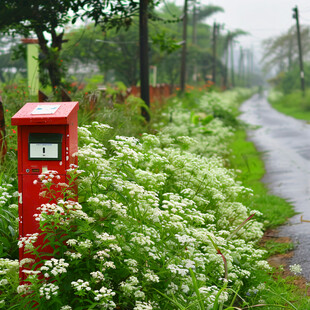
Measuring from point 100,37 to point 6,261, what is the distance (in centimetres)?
2620

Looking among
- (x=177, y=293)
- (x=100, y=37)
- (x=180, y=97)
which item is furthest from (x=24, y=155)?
(x=100, y=37)

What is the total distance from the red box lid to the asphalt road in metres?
2.83

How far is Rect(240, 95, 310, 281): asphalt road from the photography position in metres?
5.95

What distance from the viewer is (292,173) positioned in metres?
10.3

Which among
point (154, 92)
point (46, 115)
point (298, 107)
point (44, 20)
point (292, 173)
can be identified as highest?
point (44, 20)

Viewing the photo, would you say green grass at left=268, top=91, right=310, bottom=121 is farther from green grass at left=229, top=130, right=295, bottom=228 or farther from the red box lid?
the red box lid

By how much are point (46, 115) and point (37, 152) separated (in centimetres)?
28

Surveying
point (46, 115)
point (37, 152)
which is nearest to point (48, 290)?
point (37, 152)

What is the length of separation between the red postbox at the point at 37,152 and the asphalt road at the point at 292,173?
2.73 meters

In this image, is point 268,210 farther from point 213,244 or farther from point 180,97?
point 180,97

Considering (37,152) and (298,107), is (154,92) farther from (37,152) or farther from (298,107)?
(298,107)

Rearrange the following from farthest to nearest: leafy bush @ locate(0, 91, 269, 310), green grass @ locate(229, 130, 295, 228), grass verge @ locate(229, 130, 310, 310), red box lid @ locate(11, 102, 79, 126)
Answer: green grass @ locate(229, 130, 295, 228) → grass verge @ locate(229, 130, 310, 310) → red box lid @ locate(11, 102, 79, 126) → leafy bush @ locate(0, 91, 269, 310)

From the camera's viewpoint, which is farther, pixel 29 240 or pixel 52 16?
pixel 52 16

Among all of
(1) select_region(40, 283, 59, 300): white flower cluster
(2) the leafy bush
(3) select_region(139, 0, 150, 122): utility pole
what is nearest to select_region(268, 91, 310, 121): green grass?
(3) select_region(139, 0, 150, 122): utility pole
